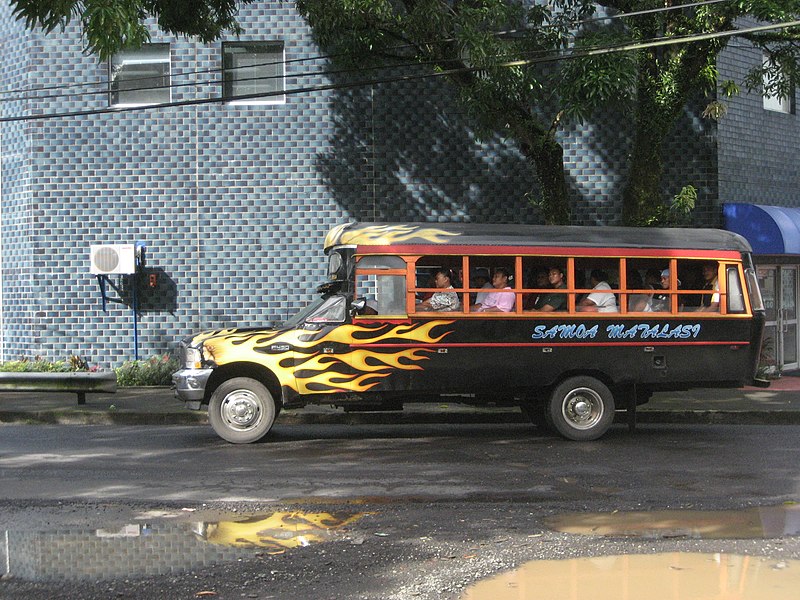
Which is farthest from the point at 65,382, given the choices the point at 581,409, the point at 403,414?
the point at 581,409

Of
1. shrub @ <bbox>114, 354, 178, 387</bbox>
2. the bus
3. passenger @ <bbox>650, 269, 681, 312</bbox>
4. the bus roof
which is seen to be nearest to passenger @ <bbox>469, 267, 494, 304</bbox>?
the bus

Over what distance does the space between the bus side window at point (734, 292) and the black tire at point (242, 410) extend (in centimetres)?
592

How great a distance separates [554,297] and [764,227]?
823 cm

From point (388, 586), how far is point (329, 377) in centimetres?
604

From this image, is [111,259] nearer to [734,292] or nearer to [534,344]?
[534,344]

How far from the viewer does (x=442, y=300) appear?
1232cm

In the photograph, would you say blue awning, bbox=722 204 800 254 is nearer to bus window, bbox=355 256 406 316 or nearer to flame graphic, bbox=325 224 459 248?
flame graphic, bbox=325 224 459 248

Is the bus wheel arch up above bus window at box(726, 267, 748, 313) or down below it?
below

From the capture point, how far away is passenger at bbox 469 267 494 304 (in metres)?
12.5

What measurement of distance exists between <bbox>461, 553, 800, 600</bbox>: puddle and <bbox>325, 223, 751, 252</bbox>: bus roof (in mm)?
6032

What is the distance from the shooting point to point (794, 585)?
6.12 metres

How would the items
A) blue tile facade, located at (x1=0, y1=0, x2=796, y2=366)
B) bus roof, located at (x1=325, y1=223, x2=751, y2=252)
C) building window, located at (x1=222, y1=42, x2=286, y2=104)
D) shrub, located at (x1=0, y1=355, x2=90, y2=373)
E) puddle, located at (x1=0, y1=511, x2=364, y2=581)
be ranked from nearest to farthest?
puddle, located at (x1=0, y1=511, x2=364, y2=581), bus roof, located at (x1=325, y1=223, x2=751, y2=252), shrub, located at (x1=0, y1=355, x2=90, y2=373), blue tile facade, located at (x1=0, y1=0, x2=796, y2=366), building window, located at (x1=222, y1=42, x2=286, y2=104)

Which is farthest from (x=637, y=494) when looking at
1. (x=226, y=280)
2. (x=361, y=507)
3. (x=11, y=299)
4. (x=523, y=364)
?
(x=11, y=299)

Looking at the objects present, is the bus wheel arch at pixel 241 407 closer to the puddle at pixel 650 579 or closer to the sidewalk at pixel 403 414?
the sidewalk at pixel 403 414
